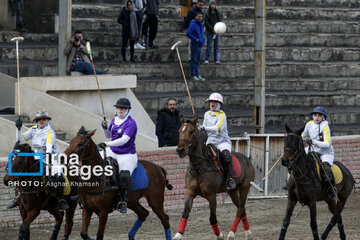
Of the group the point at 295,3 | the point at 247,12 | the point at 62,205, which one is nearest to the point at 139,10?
the point at 247,12

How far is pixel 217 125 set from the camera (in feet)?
54.5

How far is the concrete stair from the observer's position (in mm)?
25953

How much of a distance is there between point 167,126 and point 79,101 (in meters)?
3.14

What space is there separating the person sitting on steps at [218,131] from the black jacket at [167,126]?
2951 mm

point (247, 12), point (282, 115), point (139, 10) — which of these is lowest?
point (282, 115)

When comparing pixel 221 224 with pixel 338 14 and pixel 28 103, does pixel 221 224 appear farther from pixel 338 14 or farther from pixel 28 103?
pixel 338 14

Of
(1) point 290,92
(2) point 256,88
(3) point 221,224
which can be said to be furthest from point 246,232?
(1) point 290,92

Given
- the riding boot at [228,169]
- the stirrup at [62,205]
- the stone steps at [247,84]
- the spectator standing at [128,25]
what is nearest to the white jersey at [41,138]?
the stirrup at [62,205]

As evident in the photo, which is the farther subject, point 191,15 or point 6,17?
point 6,17

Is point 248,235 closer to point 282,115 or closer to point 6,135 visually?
point 6,135

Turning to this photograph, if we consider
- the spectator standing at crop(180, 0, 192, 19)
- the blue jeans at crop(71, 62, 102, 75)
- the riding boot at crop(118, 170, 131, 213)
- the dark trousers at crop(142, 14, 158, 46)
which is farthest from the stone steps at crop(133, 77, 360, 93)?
the riding boot at crop(118, 170, 131, 213)

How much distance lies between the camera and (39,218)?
703 inches

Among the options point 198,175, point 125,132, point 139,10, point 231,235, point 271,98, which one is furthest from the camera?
point 271,98

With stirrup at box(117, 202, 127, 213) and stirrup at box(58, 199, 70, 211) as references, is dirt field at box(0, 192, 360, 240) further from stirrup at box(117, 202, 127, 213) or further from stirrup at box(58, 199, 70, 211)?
stirrup at box(117, 202, 127, 213)
